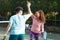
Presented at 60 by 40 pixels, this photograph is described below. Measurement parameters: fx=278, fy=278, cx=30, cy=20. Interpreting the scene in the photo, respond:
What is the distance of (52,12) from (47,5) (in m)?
0.70

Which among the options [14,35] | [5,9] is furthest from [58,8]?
[14,35]

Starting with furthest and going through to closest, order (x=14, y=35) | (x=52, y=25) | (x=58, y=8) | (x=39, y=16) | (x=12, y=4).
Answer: (x=12, y=4) → (x=58, y=8) → (x=52, y=25) → (x=39, y=16) → (x=14, y=35)

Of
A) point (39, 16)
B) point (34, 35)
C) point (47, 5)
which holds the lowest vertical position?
point (34, 35)

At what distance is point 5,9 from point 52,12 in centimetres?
478

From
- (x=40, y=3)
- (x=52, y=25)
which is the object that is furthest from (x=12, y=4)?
(x=52, y=25)

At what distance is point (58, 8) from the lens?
22.5 meters

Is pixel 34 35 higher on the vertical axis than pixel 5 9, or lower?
lower

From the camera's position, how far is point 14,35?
7.70 metres

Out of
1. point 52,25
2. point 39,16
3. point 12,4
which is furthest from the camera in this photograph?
point 12,4

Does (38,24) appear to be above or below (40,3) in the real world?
below

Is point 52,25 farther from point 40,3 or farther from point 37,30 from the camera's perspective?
point 37,30

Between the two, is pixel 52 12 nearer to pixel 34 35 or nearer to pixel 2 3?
pixel 2 3

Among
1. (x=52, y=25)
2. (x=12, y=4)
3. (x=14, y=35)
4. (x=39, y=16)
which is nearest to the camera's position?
(x=14, y=35)

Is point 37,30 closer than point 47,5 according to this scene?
Yes
